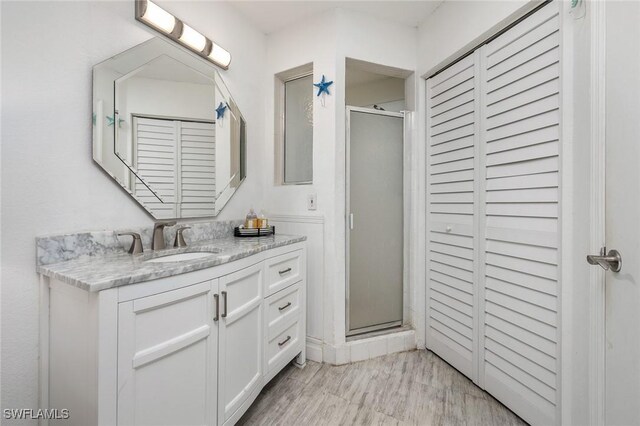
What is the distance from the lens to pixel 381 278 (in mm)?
2287

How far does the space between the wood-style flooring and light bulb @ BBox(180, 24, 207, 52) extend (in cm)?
208

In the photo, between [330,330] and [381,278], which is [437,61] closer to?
[381,278]

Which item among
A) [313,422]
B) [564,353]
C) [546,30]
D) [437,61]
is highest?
[437,61]

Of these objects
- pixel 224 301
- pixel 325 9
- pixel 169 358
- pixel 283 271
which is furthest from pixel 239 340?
pixel 325 9

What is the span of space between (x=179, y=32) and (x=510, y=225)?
2.09 m

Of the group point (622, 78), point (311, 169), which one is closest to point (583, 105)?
point (622, 78)

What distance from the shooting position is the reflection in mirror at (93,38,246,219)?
134cm

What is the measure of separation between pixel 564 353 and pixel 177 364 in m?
1.56

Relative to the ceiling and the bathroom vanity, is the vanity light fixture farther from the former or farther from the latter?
the bathroom vanity

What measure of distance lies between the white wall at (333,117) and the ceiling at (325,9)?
0.15 feet

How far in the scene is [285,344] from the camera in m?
1.78

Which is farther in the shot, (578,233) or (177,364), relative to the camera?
(578,233)

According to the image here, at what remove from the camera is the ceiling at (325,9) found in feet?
6.46

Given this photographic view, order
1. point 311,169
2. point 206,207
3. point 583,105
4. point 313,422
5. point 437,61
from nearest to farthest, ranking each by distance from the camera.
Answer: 1. point 583,105
2. point 313,422
3. point 206,207
4. point 437,61
5. point 311,169
